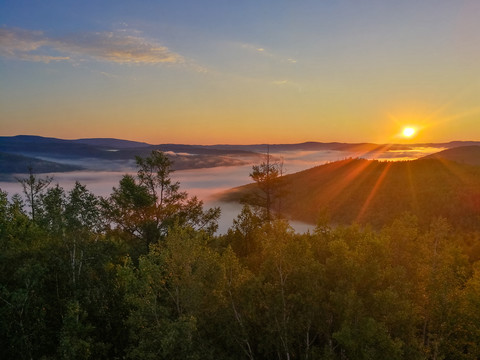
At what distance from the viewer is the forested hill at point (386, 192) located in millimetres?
80938

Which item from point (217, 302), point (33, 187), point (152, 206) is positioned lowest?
point (217, 302)

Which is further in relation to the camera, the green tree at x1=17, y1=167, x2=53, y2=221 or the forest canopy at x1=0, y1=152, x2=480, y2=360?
the green tree at x1=17, y1=167, x2=53, y2=221

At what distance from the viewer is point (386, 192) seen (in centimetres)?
10556

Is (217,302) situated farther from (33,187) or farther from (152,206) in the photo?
(33,187)

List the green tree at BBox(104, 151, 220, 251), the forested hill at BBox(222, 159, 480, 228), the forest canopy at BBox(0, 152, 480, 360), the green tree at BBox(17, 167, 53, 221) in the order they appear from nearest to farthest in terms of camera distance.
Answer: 1. the forest canopy at BBox(0, 152, 480, 360)
2. the green tree at BBox(104, 151, 220, 251)
3. the green tree at BBox(17, 167, 53, 221)
4. the forested hill at BBox(222, 159, 480, 228)

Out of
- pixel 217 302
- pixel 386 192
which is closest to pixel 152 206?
pixel 217 302

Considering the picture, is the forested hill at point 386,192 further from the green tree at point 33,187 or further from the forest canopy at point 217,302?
the forest canopy at point 217,302

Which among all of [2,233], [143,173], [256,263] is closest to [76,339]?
[2,233]

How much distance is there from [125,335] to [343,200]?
101223 millimetres

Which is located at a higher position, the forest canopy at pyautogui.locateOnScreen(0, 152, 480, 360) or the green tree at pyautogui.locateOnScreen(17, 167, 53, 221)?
the green tree at pyautogui.locateOnScreen(17, 167, 53, 221)

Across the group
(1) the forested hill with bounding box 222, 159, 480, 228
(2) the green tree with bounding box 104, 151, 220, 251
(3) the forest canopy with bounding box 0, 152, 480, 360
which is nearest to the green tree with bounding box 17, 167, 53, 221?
(2) the green tree with bounding box 104, 151, 220, 251

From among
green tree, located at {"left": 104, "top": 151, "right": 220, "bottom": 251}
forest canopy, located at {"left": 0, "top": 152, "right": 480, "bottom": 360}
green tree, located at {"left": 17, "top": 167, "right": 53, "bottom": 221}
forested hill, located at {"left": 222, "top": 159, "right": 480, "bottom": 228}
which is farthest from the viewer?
forested hill, located at {"left": 222, "top": 159, "right": 480, "bottom": 228}

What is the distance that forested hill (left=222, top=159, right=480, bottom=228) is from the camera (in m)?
80.9

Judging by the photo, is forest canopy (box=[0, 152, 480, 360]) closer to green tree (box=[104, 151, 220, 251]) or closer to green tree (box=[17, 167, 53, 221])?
green tree (box=[104, 151, 220, 251])
